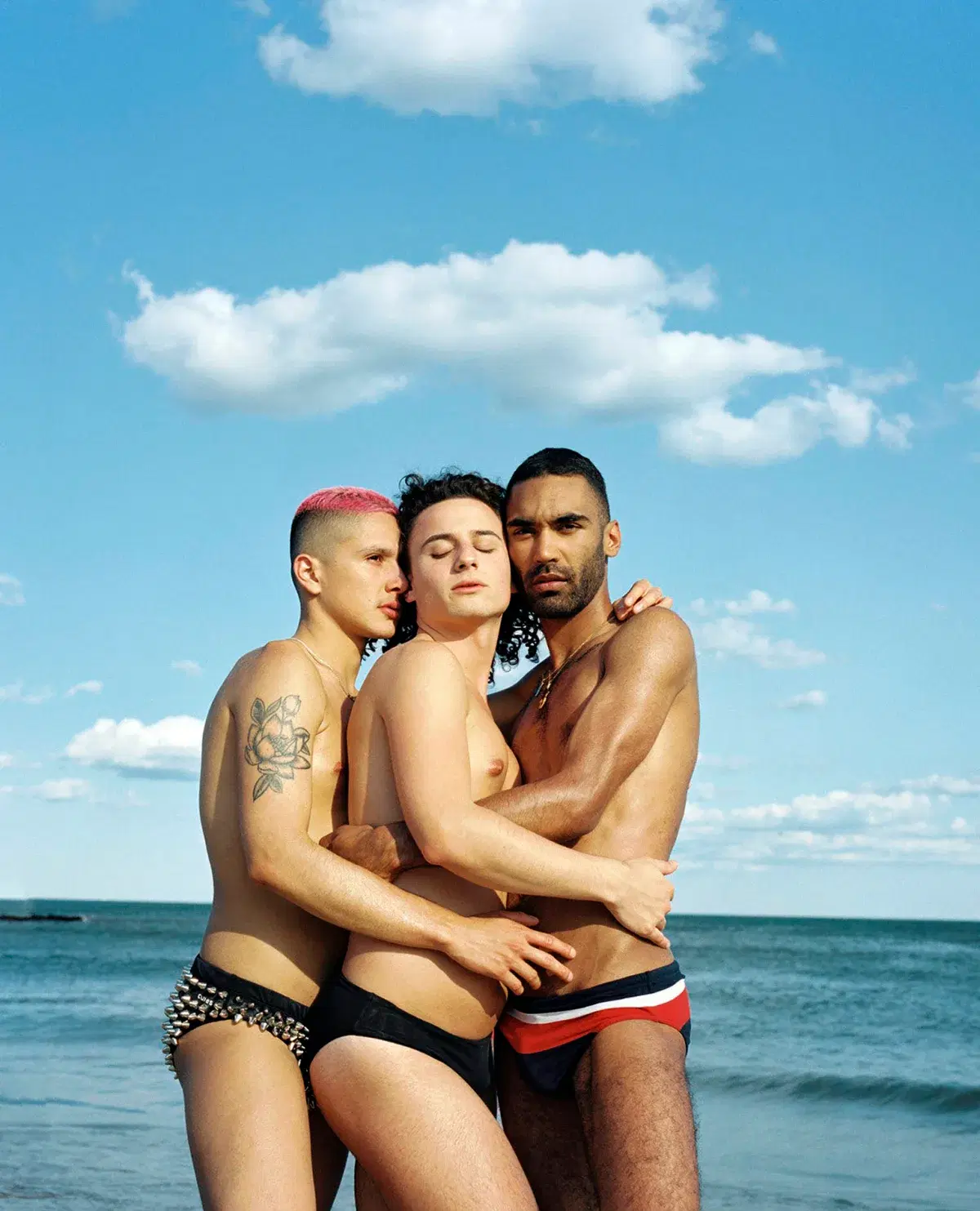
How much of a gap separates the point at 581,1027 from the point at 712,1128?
1122 centimetres

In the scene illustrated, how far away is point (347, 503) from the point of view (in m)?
4.74

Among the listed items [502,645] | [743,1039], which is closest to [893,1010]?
[743,1039]

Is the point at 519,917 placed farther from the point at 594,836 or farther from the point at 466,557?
the point at 466,557

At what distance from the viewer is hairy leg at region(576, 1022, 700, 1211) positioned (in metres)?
3.83

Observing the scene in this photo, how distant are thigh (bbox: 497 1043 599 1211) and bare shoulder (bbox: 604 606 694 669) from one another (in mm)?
1418

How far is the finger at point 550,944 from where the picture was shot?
161 inches

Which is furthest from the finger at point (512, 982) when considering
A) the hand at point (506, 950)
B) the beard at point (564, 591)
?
the beard at point (564, 591)

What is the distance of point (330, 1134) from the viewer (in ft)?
14.0

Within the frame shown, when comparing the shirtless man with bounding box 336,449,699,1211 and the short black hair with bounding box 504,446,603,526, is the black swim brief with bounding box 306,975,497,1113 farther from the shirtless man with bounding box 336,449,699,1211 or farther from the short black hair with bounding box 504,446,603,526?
the short black hair with bounding box 504,446,603,526

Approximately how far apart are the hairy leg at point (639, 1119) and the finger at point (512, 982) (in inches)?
14.5

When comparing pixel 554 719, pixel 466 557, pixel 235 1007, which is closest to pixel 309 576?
pixel 466 557

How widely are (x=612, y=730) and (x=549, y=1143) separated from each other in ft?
4.81

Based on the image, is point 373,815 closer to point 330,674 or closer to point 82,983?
point 330,674

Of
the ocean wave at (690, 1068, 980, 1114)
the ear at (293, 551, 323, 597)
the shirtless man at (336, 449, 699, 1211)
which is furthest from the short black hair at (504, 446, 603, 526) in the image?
the ocean wave at (690, 1068, 980, 1114)
